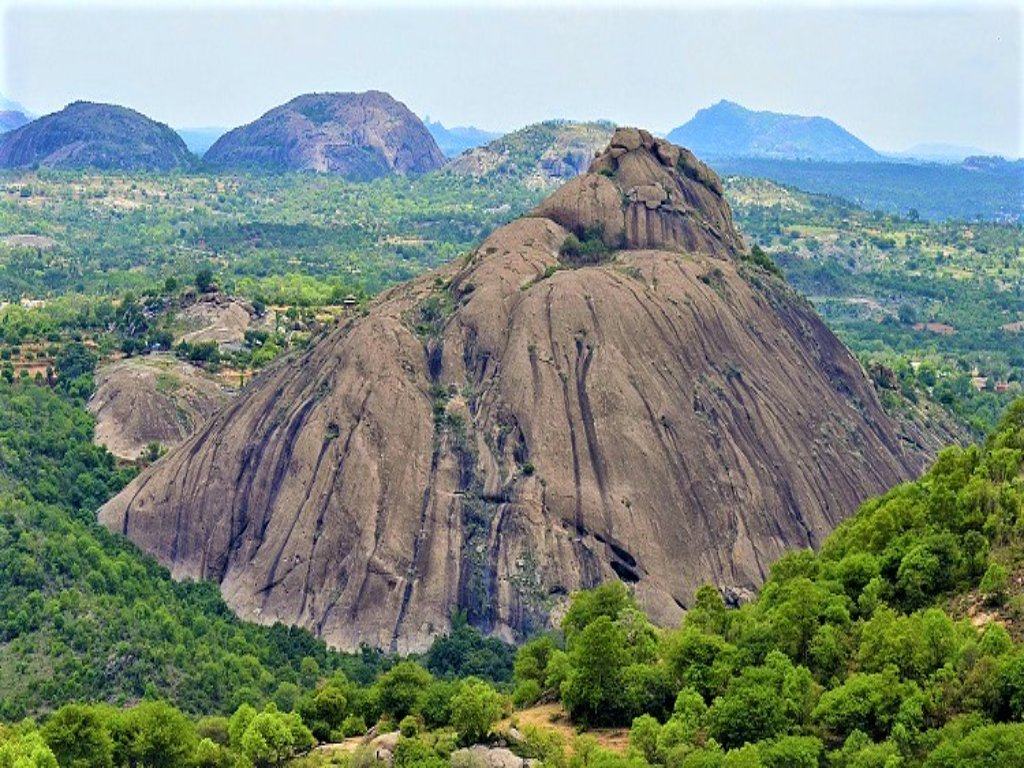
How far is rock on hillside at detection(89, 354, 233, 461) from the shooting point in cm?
9669

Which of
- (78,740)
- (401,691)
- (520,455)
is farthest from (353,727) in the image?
(520,455)

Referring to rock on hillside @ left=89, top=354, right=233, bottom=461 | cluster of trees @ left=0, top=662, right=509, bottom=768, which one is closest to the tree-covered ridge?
rock on hillside @ left=89, top=354, right=233, bottom=461

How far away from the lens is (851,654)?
152ft

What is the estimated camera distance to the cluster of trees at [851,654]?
40.8 meters

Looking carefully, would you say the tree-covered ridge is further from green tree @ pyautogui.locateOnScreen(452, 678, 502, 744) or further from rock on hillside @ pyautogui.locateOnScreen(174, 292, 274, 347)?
green tree @ pyautogui.locateOnScreen(452, 678, 502, 744)

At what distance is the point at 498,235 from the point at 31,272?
4188 inches

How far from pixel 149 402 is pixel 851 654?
2492 inches

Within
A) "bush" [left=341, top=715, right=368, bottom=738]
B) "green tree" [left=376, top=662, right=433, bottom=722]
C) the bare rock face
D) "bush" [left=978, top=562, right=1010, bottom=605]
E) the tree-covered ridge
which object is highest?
the bare rock face

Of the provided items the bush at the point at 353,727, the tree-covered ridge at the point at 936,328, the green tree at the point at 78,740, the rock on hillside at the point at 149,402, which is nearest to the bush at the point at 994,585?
the bush at the point at 353,727

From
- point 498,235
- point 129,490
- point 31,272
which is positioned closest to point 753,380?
point 498,235

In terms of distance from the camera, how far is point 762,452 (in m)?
77.8

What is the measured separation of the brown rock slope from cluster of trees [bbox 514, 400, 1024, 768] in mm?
14715

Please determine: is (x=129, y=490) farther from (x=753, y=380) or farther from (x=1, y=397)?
(x=753, y=380)

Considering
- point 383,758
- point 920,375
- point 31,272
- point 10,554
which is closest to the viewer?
point 383,758
